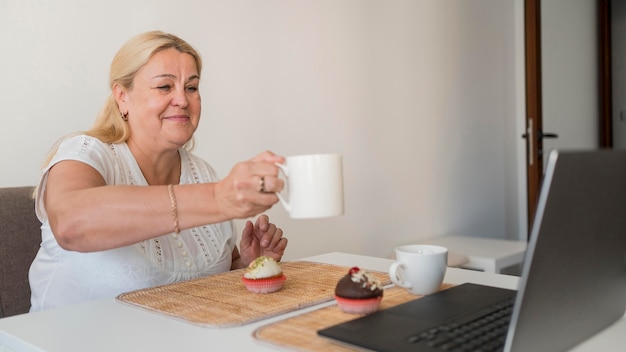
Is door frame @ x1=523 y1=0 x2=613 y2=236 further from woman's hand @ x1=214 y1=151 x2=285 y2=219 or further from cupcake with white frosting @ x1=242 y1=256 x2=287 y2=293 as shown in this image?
woman's hand @ x1=214 y1=151 x2=285 y2=219

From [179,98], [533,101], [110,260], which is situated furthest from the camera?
[533,101]

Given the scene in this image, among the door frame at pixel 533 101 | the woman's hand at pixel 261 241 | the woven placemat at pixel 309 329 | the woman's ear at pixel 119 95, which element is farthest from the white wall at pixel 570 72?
the woven placemat at pixel 309 329

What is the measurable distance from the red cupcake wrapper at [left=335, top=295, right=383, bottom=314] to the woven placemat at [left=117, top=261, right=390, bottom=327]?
0.10 metres

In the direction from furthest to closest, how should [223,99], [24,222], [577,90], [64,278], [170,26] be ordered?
[577,90], [223,99], [170,26], [24,222], [64,278]

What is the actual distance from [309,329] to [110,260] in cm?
64

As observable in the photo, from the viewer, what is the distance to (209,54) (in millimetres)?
2299

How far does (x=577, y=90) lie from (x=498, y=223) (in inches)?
53.9

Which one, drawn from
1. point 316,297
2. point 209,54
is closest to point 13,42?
point 209,54

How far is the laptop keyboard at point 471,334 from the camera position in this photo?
735mm

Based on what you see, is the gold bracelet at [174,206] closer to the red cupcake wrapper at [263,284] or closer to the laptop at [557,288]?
the red cupcake wrapper at [263,284]

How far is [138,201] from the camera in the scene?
1.00 metres

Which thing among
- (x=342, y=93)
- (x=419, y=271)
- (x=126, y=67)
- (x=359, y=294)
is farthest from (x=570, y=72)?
(x=359, y=294)

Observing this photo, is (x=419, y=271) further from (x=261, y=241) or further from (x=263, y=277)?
(x=261, y=241)

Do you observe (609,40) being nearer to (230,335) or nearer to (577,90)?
(577,90)
